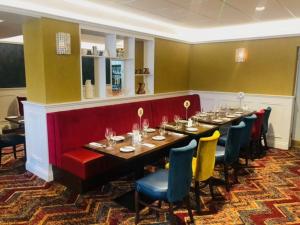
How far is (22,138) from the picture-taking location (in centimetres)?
456

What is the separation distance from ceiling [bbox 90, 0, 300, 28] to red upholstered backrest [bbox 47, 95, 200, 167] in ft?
5.55

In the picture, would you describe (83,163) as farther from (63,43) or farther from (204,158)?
(63,43)

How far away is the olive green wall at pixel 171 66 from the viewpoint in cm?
570

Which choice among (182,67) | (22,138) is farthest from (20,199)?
(182,67)

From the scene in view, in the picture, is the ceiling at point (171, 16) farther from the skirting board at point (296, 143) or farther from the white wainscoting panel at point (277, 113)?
the skirting board at point (296, 143)

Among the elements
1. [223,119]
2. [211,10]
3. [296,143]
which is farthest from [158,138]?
[296,143]

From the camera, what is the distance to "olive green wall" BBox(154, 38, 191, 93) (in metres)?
5.70

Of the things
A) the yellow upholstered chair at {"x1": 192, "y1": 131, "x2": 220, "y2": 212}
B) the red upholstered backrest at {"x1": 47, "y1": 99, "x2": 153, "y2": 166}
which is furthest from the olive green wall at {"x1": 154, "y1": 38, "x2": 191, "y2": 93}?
the yellow upholstered chair at {"x1": 192, "y1": 131, "x2": 220, "y2": 212}

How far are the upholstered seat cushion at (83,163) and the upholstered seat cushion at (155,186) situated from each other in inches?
35.1

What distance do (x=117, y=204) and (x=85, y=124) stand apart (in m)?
1.31

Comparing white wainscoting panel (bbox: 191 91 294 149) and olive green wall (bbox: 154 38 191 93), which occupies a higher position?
olive green wall (bbox: 154 38 191 93)

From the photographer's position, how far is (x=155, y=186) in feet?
8.27

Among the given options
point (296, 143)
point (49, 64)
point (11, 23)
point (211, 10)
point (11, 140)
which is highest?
point (211, 10)

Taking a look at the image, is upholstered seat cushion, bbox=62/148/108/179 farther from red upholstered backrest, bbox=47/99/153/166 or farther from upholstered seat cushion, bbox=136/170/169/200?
upholstered seat cushion, bbox=136/170/169/200
